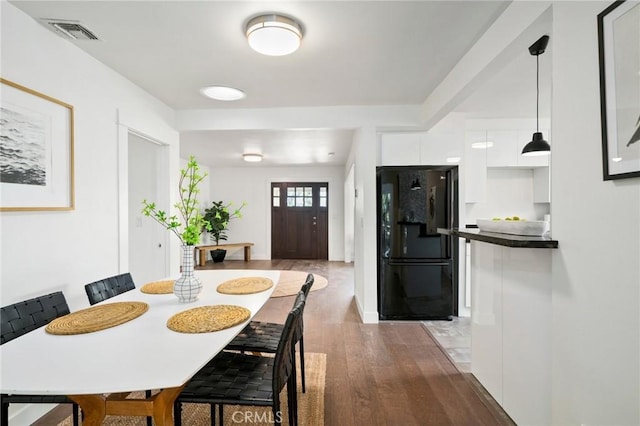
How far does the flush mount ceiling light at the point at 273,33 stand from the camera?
5.82ft

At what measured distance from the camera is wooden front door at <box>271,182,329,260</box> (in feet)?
25.3

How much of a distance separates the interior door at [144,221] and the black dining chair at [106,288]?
1.26m

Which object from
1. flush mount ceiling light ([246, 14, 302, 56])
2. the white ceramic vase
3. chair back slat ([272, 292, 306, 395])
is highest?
flush mount ceiling light ([246, 14, 302, 56])

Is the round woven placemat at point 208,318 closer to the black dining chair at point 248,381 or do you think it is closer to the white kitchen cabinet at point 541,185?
the black dining chair at point 248,381

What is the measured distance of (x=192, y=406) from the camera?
6.35 ft

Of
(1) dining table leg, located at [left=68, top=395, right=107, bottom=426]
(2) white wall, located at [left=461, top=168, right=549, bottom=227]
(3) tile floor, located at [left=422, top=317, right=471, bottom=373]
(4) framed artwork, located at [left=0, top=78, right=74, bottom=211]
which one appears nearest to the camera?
(1) dining table leg, located at [left=68, top=395, right=107, bottom=426]

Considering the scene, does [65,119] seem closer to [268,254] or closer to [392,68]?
[392,68]

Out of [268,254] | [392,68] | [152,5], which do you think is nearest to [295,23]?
[152,5]

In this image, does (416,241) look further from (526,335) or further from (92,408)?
(92,408)

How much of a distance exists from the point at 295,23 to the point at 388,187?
83.7 inches

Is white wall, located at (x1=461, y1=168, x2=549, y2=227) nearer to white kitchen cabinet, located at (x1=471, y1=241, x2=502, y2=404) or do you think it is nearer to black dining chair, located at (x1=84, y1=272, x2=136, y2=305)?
white kitchen cabinet, located at (x1=471, y1=241, x2=502, y2=404)

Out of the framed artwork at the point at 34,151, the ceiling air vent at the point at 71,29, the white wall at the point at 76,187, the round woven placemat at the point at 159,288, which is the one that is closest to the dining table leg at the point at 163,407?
the round woven placemat at the point at 159,288

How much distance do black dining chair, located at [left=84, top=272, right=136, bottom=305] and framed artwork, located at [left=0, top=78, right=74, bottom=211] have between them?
1.84ft

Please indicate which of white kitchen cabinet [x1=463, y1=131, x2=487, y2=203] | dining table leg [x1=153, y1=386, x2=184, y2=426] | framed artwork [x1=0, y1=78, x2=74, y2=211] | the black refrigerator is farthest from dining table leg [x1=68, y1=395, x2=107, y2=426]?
white kitchen cabinet [x1=463, y1=131, x2=487, y2=203]
